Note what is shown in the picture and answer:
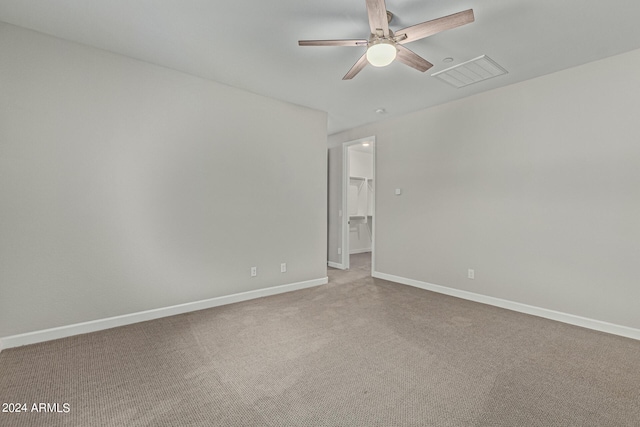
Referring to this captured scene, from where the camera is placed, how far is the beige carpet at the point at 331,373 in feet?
5.56

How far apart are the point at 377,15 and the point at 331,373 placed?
96.3 inches

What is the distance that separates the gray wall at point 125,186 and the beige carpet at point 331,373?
0.46 meters

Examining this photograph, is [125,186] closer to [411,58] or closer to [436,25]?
[411,58]

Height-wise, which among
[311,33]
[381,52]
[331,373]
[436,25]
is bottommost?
[331,373]

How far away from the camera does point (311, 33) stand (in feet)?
8.23

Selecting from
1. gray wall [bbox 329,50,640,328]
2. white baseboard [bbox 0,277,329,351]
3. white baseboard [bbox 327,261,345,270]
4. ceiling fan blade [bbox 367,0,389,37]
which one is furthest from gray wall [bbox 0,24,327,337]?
ceiling fan blade [bbox 367,0,389,37]

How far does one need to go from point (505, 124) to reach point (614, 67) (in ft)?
3.30

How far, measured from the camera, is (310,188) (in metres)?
4.48

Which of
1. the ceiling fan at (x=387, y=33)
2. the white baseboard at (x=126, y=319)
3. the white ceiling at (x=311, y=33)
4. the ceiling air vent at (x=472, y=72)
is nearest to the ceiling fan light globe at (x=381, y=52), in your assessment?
the ceiling fan at (x=387, y=33)

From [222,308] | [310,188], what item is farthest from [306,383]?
[310,188]

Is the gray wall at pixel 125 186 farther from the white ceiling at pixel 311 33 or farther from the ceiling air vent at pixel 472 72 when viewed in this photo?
the ceiling air vent at pixel 472 72

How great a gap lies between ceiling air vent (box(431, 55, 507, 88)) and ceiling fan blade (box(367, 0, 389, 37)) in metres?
1.43

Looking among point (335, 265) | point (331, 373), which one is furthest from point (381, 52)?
point (335, 265)

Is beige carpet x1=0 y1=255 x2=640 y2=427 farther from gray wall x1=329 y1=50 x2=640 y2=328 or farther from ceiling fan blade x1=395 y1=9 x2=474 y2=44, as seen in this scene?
ceiling fan blade x1=395 y1=9 x2=474 y2=44
